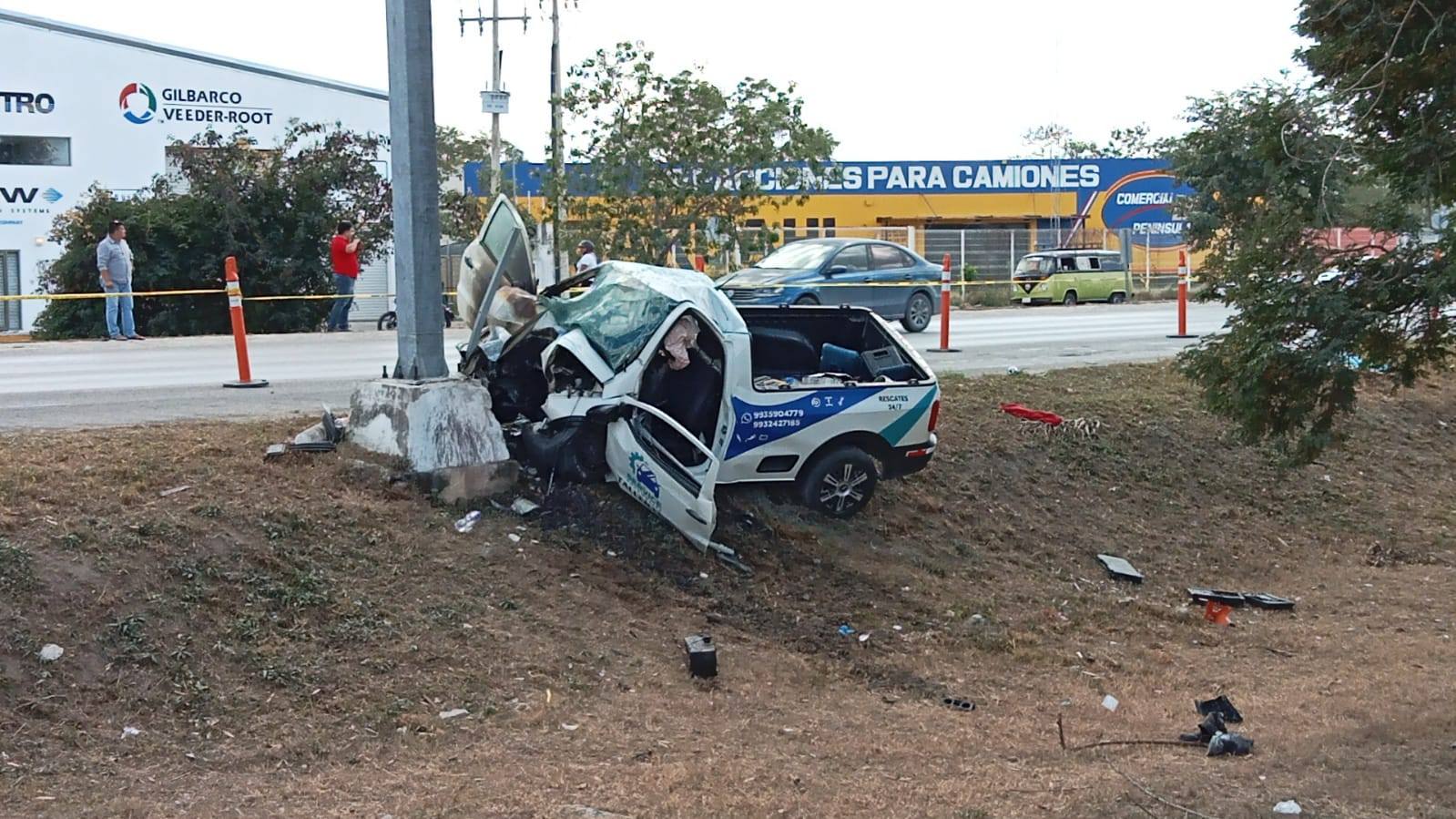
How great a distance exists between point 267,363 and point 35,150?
96.8ft

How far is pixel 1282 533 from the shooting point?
12977 mm

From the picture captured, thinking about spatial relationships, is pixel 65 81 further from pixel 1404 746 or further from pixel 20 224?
pixel 1404 746

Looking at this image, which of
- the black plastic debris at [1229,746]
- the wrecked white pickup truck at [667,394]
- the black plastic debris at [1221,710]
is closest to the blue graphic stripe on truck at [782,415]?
the wrecked white pickup truck at [667,394]

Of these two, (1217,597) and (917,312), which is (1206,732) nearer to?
(1217,597)

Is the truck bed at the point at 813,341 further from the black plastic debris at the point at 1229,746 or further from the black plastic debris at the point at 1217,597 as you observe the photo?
the black plastic debris at the point at 1229,746

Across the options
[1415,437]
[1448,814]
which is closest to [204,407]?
[1448,814]

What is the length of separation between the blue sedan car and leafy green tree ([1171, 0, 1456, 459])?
11.0m

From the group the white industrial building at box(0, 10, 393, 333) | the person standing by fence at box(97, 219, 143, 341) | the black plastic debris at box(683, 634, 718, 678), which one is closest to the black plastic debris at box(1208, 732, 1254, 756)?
the black plastic debris at box(683, 634, 718, 678)

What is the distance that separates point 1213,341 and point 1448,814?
351cm

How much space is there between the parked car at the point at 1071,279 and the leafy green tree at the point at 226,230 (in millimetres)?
16729

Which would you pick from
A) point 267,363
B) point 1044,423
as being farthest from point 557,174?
point 1044,423

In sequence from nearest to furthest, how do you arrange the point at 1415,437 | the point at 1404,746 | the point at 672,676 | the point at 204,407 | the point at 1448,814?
the point at 1448,814
the point at 1404,746
the point at 672,676
the point at 204,407
the point at 1415,437

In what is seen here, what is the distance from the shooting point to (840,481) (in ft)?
33.5

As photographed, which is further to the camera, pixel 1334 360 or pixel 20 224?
pixel 20 224
